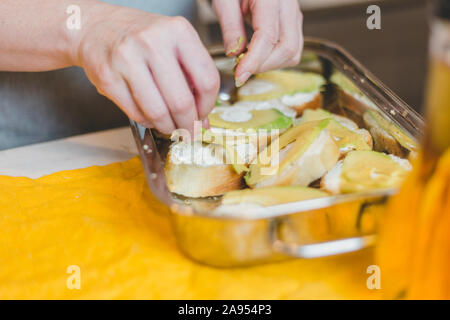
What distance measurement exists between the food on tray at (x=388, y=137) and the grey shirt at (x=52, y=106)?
605 millimetres

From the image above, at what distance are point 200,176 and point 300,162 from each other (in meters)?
0.16

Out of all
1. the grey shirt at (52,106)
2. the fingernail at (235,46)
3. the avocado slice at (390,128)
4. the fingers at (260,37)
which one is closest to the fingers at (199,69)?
the fingers at (260,37)

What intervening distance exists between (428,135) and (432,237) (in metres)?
0.10

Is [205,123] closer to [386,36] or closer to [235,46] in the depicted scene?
[235,46]

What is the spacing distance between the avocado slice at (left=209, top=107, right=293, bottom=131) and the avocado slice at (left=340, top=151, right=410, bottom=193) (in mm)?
182

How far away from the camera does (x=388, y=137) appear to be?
29.0 inches

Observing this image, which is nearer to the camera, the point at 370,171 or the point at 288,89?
the point at 370,171

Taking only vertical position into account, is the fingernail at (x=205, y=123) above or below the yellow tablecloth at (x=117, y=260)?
above

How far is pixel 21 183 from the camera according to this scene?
791 millimetres

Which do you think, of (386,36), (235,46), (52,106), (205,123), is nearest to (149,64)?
(205,123)

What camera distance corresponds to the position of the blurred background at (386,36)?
231cm

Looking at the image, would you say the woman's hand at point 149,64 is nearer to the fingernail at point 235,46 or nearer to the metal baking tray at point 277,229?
the metal baking tray at point 277,229

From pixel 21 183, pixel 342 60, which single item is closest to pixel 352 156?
pixel 342 60
